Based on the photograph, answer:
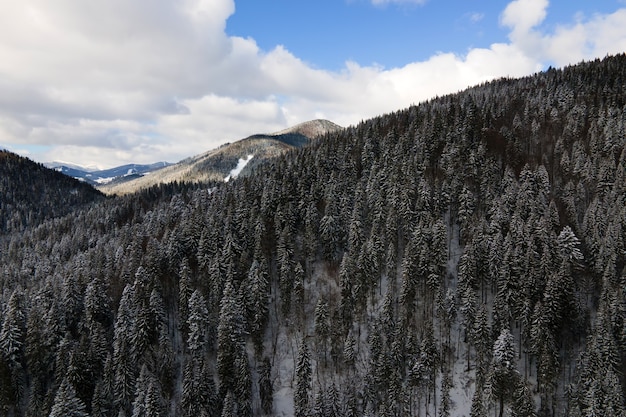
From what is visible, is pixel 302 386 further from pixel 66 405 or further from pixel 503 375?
pixel 66 405

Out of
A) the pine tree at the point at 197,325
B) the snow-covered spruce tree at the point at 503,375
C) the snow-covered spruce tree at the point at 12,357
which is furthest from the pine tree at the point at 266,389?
the snow-covered spruce tree at the point at 12,357

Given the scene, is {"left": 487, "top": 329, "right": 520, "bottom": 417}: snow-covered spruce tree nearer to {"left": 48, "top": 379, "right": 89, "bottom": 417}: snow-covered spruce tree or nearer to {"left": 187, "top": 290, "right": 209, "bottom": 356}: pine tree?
{"left": 187, "top": 290, "right": 209, "bottom": 356}: pine tree

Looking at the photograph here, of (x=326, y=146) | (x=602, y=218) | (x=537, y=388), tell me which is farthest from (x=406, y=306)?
(x=326, y=146)

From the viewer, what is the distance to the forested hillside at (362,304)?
218 feet

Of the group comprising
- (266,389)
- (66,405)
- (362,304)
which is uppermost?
(362,304)

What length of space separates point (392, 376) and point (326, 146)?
94678 mm

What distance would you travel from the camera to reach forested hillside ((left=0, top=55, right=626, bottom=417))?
218 ft

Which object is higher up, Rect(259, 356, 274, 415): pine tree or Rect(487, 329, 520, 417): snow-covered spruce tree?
Rect(487, 329, 520, 417): snow-covered spruce tree

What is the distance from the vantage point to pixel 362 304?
84562 mm

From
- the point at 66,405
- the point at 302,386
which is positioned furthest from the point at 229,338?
the point at 66,405

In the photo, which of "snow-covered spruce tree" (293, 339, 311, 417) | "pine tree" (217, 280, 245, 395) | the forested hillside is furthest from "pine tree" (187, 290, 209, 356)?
"snow-covered spruce tree" (293, 339, 311, 417)

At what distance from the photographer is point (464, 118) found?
139 m

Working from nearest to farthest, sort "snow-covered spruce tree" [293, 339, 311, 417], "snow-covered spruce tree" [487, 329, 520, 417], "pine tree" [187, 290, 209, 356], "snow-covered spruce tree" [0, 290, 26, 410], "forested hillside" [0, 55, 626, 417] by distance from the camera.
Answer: "snow-covered spruce tree" [487, 329, 520, 417], "forested hillside" [0, 55, 626, 417], "snow-covered spruce tree" [293, 339, 311, 417], "snow-covered spruce tree" [0, 290, 26, 410], "pine tree" [187, 290, 209, 356]

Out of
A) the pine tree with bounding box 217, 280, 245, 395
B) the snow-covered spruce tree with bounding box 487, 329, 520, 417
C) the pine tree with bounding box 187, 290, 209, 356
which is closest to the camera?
the snow-covered spruce tree with bounding box 487, 329, 520, 417
